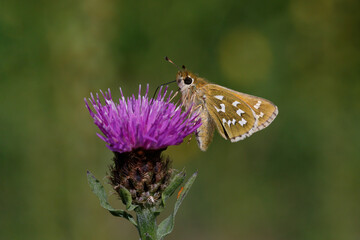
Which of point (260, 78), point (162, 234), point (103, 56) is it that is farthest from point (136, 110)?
point (260, 78)

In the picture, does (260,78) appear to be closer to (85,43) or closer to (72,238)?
(85,43)

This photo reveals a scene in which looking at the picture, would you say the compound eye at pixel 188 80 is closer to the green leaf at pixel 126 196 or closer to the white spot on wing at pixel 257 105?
the white spot on wing at pixel 257 105

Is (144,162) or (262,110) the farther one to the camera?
(262,110)

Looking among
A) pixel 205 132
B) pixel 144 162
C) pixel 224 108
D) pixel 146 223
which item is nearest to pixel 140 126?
pixel 144 162

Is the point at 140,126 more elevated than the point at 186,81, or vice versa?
the point at 186,81

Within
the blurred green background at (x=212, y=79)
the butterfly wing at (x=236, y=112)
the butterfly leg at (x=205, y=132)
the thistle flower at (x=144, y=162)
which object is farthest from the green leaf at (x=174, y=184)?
the blurred green background at (x=212, y=79)

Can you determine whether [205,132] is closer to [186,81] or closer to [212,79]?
[186,81]

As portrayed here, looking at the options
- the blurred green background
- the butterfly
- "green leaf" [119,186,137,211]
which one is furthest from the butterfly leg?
the blurred green background

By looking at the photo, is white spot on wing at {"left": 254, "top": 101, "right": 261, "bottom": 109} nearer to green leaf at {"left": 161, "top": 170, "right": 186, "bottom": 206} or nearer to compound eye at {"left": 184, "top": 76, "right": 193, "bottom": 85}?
compound eye at {"left": 184, "top": 76, "right": 193, "bottom": 85}

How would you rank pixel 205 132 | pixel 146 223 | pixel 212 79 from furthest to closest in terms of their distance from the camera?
pixel 212 79, pixel 205 132, pixel 146 223
